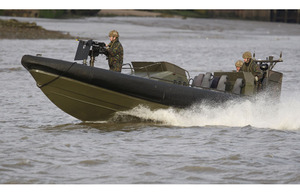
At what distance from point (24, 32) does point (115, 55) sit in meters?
27.3

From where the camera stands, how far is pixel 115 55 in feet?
35.3

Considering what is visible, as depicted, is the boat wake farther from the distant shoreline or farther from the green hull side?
the distant shoreline

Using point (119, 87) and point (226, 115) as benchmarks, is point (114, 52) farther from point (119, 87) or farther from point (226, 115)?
point (226, 115)

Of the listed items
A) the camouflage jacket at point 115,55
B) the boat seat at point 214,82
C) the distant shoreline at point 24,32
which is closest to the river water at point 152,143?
the boat seat at point 214,82

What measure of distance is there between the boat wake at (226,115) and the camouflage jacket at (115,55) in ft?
2.74

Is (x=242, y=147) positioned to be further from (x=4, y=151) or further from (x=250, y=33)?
(x=250, y=33)

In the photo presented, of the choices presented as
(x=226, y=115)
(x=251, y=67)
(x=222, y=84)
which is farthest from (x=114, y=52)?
(x=251, y=67)

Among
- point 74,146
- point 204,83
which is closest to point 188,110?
point 204,83

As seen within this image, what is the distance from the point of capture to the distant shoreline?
35500mm

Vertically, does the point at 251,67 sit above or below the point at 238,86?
above

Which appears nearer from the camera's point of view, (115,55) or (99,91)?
(99,91)

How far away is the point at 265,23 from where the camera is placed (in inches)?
2100

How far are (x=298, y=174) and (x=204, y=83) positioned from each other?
4.07 meters

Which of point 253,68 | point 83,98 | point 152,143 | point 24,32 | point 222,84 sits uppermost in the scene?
point 253,68
